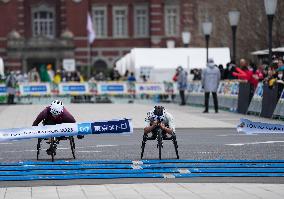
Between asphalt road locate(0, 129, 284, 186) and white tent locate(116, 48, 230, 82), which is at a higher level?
white tent locate(116, 48, 230, 82)

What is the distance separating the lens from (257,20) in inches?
2493

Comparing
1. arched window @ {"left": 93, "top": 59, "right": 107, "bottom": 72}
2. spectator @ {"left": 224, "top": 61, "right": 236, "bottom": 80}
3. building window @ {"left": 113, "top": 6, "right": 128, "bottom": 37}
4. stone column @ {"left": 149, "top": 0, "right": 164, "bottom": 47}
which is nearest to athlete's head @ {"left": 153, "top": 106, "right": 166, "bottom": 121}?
spectator @ {"left": 224, "top": 61, "right": 236, "bottom": 80}

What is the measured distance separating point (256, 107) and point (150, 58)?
89.4 feet

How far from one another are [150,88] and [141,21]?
3754cm

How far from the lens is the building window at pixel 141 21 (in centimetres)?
9819

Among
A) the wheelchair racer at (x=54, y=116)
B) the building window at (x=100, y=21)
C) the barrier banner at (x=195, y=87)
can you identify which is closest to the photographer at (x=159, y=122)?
the wheelchair racer at (x=54, y=116)

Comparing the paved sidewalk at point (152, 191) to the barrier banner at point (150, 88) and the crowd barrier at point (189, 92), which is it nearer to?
the crowd barrier at point (189, 92)

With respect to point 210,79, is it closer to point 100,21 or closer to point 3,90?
point 3,90

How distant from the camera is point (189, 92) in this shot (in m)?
55.1

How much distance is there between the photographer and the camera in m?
19.9

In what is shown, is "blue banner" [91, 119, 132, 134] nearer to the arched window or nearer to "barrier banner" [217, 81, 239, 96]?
"barrier banner" [217, 81, 239, 96]

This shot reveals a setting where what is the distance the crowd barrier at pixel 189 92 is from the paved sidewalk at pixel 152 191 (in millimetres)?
18034

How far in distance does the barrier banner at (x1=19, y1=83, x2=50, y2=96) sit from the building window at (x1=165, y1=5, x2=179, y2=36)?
119 ft

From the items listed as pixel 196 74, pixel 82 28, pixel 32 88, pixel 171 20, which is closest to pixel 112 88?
pixel 32 88
